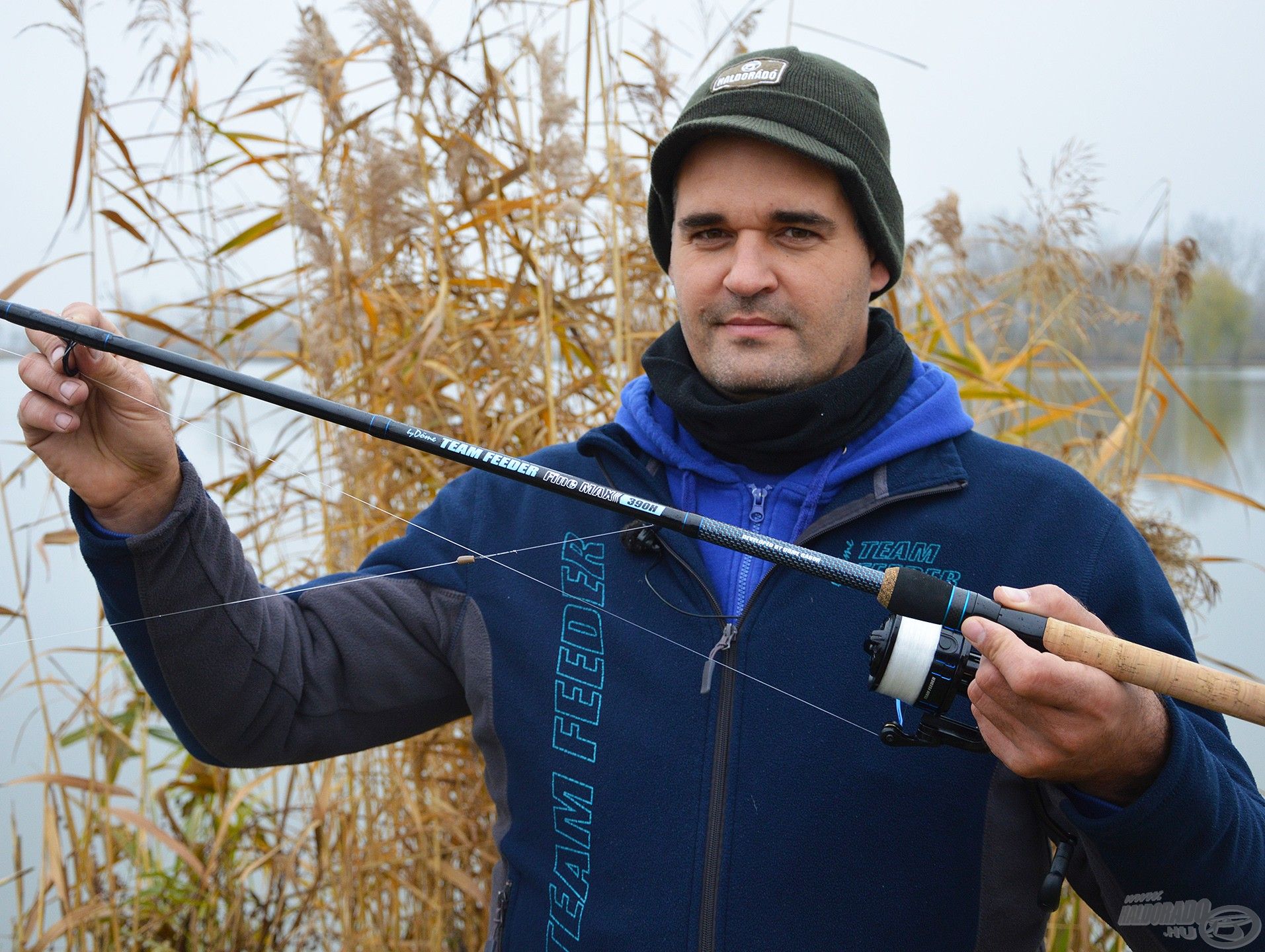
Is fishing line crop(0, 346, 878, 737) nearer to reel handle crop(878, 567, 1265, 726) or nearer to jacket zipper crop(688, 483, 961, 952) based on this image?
jacket zipper crop(688, 483, 961, 952)

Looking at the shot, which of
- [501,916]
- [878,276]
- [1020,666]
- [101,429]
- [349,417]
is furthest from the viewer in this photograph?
[878,276]

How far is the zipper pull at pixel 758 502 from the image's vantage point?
1531 millimetres

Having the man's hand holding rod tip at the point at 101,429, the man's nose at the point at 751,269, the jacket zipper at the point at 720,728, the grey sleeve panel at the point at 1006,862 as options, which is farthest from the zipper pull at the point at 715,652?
A: the man's hand holding rod tip at the point at 101,429

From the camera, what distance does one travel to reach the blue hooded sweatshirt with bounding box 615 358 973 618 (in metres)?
1.47

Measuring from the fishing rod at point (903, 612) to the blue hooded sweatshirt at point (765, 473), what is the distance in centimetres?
26

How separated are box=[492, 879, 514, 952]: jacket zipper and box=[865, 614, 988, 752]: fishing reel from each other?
0.73m

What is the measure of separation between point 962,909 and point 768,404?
75 centimetres

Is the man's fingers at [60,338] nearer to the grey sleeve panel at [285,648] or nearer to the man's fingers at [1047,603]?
the grey sleeve panel at [285,648]

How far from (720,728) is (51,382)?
1.03m

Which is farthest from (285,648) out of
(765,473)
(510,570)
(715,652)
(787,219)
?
(787,219)

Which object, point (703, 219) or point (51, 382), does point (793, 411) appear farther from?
point (51, 382)

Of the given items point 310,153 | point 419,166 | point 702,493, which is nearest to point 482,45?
point 419,166

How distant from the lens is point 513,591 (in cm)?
159

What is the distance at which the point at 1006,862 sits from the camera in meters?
1.30
